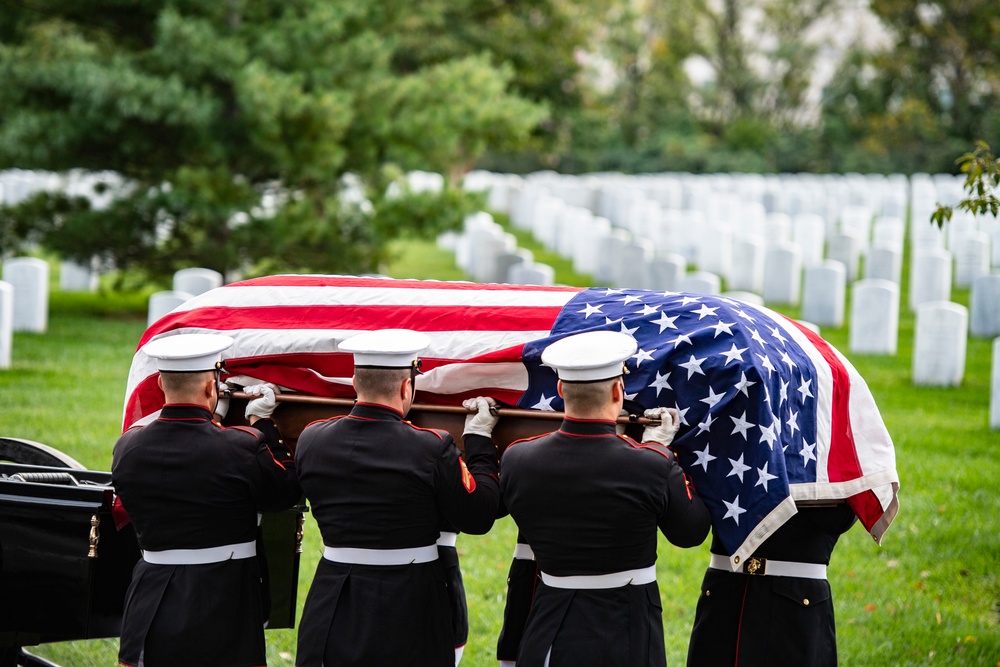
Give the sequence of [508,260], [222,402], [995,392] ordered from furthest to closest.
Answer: [508,260]
[995,392]
[222,402]

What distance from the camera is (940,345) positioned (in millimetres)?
8664

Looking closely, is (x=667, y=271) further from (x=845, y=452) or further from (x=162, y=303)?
(x=845, y=452)

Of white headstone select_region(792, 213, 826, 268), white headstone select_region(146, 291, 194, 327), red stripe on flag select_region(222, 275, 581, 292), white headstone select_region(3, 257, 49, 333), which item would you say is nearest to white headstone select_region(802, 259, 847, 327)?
white headstone select_region(792, 213, 826, 268)

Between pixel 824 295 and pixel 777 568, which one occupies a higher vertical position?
pixel 777 568

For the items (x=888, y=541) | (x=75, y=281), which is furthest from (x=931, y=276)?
(x=75, y=281)

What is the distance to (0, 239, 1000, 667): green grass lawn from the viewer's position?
15.6 ft

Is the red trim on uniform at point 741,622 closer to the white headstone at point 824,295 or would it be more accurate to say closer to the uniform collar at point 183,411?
the uniform collar at point 183,411

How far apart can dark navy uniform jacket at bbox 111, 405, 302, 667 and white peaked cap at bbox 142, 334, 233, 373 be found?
13cm

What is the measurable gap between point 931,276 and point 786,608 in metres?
8.63

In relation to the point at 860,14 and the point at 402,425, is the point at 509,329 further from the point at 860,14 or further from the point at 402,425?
the point at 860,14

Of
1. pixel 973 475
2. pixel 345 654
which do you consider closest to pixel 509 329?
pixel 345 654

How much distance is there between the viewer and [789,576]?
3.57m

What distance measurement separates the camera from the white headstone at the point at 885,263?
40.5ft

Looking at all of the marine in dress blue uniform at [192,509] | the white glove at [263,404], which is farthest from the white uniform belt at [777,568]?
the white glove at [263,404]
